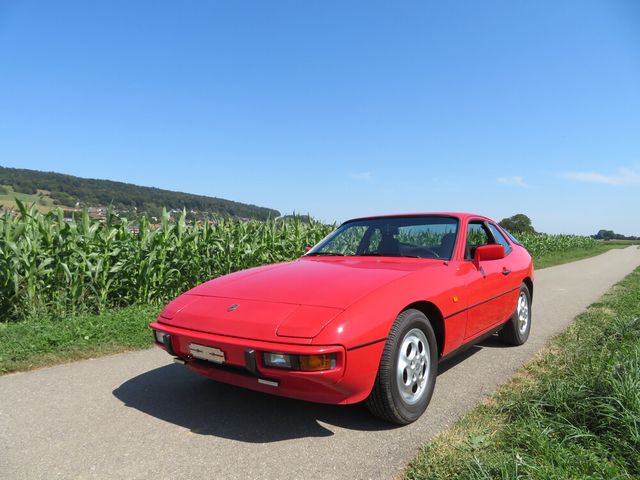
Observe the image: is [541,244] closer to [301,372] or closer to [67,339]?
[67,339]

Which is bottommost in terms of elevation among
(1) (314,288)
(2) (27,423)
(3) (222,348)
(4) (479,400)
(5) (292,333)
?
(2) (27,423)

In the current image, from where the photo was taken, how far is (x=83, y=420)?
Answer: 2.84 meters

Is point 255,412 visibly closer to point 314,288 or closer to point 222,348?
point 222,348

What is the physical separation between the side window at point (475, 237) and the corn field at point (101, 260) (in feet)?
14.9

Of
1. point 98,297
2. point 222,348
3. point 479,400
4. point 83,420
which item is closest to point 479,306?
point 479,400

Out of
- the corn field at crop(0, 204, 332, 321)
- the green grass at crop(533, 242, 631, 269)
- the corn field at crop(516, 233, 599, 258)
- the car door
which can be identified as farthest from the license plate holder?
the corn field at crop(516, 233, 599, 258)

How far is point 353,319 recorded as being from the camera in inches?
93.7

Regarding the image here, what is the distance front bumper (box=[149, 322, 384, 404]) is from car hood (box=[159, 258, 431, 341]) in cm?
7

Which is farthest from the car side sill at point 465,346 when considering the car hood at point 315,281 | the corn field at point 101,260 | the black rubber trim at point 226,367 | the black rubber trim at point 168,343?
the corn field at point 101,260

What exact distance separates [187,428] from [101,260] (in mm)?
3893

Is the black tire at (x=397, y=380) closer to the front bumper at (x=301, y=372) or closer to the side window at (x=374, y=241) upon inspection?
the front bumper at (x=301, y=372)

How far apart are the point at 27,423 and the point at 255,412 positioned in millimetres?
1490

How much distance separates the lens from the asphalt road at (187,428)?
88.8 inches

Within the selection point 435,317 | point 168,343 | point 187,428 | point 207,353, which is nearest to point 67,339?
point 168,343
